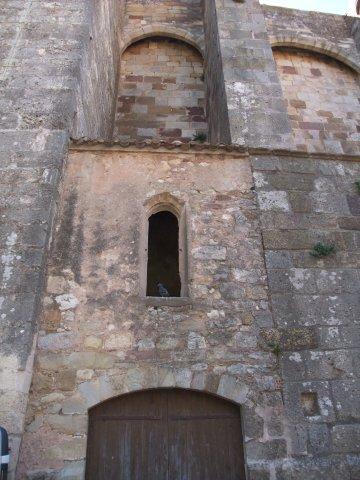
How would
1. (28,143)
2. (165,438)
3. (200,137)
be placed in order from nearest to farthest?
(165,438), (28,143), (200,137)

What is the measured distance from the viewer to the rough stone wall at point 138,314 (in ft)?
12.8

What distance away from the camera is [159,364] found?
412 centimetres

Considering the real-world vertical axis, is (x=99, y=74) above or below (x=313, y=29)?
below

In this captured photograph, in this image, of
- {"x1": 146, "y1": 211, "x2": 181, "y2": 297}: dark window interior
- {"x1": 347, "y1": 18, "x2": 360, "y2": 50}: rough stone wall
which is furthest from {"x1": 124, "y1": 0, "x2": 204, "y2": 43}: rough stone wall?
{"x1": 146, "y1": 211, "x2": 181, "y2": 297}: dark window interior

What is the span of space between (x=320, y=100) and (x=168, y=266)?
469cm

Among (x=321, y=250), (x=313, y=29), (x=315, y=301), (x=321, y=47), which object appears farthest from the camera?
(x=313, y=29)

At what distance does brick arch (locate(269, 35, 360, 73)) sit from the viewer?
8953 millimetres

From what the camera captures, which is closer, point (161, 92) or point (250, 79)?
point (250, 79)

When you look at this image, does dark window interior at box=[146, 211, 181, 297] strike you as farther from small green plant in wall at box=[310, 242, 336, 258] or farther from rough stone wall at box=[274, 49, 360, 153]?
rough stone wall at box=[274, 49, 360, 153]

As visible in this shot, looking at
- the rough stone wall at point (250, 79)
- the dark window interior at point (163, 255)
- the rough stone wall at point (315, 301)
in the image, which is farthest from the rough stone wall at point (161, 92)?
the rough stone wall at point (315, 301)

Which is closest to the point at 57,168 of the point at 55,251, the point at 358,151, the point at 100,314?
the point at 55,251

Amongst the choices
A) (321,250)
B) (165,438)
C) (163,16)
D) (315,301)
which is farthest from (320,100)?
(165,438)

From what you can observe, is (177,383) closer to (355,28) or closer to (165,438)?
(165,438)

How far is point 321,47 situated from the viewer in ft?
29.6
